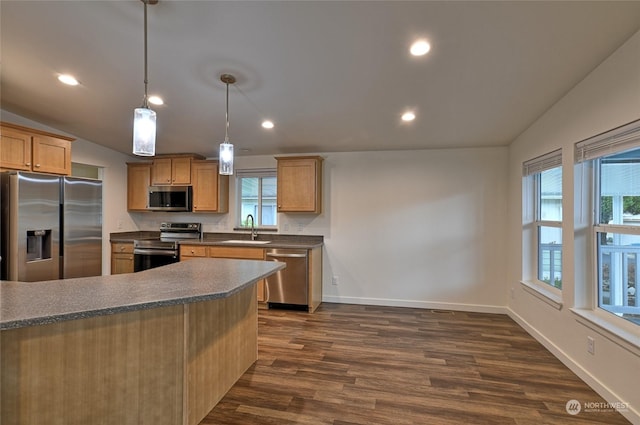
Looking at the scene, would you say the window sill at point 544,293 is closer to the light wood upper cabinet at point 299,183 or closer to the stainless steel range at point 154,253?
the light wood upper cabinet at point 299,183

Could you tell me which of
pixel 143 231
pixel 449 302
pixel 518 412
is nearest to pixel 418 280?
pixel 449 302

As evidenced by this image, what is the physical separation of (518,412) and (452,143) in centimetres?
305

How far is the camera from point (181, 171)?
4.78 meters

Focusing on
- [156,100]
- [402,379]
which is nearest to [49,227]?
[156,100]

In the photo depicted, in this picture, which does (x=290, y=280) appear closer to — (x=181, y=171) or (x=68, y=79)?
(x=181, y=171)

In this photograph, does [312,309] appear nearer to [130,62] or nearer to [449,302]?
[449,302]

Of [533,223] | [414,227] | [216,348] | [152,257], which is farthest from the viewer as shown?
[152,257]

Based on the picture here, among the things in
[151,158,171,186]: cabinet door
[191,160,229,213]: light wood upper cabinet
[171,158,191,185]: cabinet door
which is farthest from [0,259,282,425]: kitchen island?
[151,158,171,186]: cabinet door

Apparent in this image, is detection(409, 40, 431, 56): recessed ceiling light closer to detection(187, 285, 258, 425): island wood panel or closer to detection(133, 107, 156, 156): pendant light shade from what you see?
detection(133, 107, 156, 156): pendant light shade

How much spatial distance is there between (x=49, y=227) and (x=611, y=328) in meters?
5.26

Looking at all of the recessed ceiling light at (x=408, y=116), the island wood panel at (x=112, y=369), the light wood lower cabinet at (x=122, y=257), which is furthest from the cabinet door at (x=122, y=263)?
the recessed ceiling light at (x=408, y=116)

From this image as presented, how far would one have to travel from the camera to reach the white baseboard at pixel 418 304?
4.11m

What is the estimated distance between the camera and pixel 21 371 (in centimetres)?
135

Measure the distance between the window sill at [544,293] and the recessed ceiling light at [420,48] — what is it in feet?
8.19
